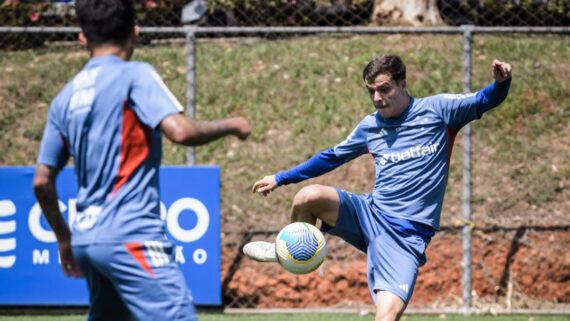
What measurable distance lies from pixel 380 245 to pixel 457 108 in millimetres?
1041

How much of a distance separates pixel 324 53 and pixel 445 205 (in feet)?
11.1

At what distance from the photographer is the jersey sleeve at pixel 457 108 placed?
171 inches

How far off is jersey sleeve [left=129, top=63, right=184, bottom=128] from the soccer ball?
1921 mm

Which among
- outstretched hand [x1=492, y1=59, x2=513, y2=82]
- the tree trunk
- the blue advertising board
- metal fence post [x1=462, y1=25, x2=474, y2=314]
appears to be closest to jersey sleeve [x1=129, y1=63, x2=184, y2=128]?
outstretched hand [x1=492, y1=59, x2=513, y2=82]

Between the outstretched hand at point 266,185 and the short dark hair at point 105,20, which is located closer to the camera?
the short dark hair at point 105,20

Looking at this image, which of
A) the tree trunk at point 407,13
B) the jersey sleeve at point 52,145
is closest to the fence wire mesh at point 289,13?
the tree trunk at point 407,13

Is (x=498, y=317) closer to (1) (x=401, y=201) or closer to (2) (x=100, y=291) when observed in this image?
(1) (x=401, y=201)

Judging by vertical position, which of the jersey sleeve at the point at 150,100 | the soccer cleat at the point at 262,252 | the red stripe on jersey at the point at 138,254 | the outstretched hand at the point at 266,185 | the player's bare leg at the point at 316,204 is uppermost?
the jersey sleeve at the point at 150,100

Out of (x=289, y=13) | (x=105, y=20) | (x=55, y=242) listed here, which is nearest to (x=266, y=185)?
(x=105, y=20)

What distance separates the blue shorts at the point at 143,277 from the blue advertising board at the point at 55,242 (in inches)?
152

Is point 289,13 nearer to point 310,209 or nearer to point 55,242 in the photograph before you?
point 55,242

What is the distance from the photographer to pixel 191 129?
8.55 feet

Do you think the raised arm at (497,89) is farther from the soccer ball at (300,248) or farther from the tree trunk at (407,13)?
the tree trunk at (407,13)

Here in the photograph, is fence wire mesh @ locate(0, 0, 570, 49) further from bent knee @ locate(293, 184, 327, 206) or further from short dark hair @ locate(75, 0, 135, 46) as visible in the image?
short dark hair @ locate(75, 0, 135, 46)
